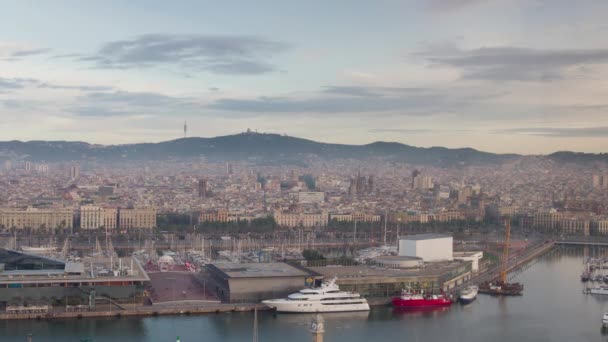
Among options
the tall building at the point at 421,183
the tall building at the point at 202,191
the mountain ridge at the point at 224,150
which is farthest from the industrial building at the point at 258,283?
the mountain ridge at the point at 224,150

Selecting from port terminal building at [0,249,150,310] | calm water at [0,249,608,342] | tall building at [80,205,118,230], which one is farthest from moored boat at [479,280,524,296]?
tall building at [80,205,118,230]

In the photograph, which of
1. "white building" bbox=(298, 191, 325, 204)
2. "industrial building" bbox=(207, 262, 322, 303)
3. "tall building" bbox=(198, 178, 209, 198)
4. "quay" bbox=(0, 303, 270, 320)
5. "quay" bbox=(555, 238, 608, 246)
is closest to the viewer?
"quay" bbox=(0, 303, 270, 320)

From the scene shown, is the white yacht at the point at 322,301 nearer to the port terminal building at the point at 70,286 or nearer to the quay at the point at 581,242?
the port terminal building at the point at 70,286

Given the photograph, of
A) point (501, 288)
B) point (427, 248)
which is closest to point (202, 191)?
point (427, 248)

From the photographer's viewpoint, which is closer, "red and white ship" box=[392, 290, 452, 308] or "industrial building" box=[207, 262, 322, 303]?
"industrial building" box=[207, 262, 322, 303]

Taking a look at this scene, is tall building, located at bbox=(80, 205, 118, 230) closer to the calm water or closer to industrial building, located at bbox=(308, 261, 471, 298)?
industrial building, located at bbox=(308, 261, 471, 298)

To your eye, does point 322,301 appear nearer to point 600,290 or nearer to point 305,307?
point 305,307

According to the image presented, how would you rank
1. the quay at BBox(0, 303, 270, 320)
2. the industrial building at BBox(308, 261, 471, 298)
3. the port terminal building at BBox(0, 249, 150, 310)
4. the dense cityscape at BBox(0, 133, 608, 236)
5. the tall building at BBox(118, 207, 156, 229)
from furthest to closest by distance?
the dense cityscape at BBox(0, 133, 608, 236) < the tall building at BBox(118, 207, 156, 229) < the industrial building at BBox(308, 261, 471, 298) < the port terminal building at BBox(0, 249, 150, 310) < the quay at BBox(0, 303, 270, 320)
